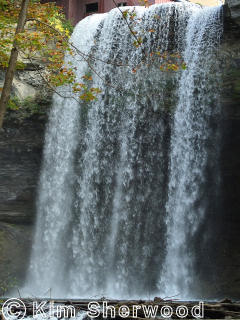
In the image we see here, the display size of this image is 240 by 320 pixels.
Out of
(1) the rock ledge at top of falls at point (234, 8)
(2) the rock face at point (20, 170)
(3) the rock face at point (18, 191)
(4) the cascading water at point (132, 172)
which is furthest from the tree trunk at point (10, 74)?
(1) the rock ledge at top of falls at point (234, 8)

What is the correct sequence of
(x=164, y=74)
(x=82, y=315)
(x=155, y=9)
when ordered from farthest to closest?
1. (x=155, y=9)
2. (x=164, y=74)
3. (x=82, y=315)

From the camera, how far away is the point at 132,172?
12.1 metres

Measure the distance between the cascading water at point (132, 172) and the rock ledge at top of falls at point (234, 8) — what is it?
0.66 meters

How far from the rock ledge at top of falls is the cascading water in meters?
0.66

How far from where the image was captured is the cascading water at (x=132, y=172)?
11492 millimetres

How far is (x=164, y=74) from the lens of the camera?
1243 cm

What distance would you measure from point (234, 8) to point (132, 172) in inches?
214

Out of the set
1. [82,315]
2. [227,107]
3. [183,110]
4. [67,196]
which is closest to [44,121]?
[67,196]

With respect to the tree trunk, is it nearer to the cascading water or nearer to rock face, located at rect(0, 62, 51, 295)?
the cascading water

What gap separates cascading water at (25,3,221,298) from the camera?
37.7 feet

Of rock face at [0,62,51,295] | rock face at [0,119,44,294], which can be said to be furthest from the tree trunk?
rock face at [0,119,44,294]

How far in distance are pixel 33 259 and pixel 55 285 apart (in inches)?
48.0

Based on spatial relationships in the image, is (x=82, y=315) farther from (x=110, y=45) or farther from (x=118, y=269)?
(x=110, y=45)

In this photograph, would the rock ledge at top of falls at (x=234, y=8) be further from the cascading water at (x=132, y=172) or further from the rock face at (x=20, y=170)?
the rock face at (x=20, y=170)
